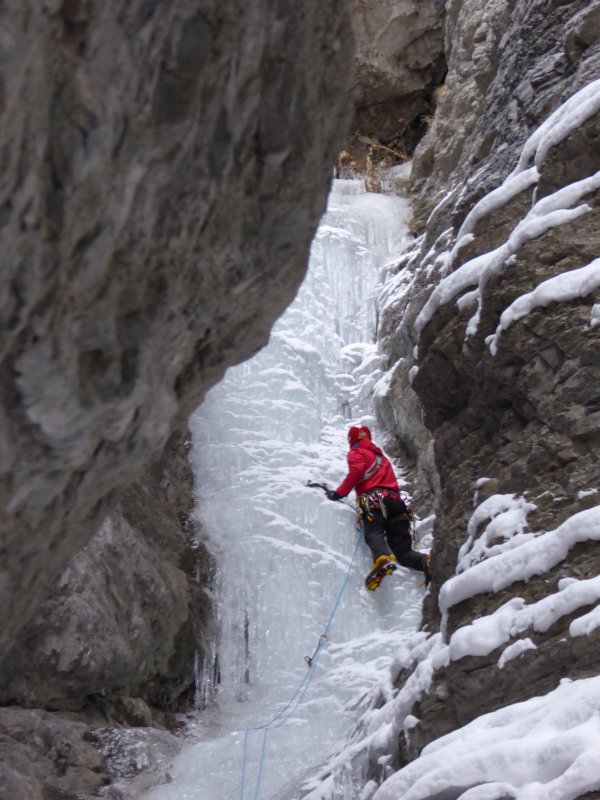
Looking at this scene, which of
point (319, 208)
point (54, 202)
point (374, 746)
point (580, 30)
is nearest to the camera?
point (54, 202)

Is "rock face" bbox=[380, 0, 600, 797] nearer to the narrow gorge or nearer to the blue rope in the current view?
the narrow gorge

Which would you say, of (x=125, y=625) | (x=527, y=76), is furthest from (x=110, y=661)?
(x=527, y=76)

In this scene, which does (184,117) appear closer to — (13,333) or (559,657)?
(13,333)

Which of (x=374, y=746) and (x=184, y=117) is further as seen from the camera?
(x=374, y=746)

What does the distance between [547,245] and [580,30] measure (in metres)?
1.57

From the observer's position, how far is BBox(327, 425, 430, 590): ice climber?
23.6 feet

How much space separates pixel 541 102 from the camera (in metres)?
4.92

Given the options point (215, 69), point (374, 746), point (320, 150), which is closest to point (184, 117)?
point (215, 69)

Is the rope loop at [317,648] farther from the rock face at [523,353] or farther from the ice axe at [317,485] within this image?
the rock face at [523,353]

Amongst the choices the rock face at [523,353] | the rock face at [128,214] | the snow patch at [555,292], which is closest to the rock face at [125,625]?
the rock face at [523,353]

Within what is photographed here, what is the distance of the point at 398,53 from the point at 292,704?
1101 centimetres

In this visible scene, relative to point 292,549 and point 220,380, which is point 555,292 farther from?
point 292,549

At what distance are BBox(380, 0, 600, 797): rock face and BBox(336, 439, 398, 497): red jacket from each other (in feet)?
8.44

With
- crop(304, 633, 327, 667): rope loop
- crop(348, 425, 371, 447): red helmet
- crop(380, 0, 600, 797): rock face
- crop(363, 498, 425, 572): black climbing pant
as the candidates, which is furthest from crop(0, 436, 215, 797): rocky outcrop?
crop(380, 0, 600, 797): rock face
